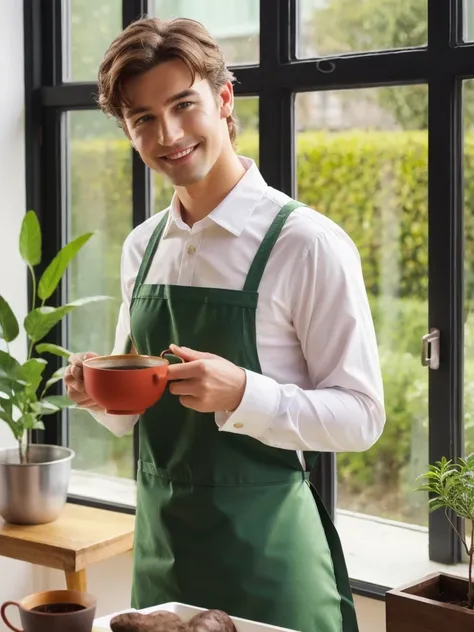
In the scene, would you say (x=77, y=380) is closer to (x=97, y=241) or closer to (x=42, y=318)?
(x=42, y=318)

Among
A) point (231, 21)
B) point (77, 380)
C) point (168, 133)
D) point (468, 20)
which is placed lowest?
point (77, 380)

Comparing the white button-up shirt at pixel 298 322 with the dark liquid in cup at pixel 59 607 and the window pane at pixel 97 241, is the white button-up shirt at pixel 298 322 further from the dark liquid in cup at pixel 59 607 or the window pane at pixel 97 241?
the window pane at pixel 97 241

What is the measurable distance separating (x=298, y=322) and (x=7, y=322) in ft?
4.80

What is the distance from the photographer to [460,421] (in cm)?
279

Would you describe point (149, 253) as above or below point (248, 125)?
below

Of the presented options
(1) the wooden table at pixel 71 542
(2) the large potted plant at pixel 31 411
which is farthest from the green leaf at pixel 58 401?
(1) the wooden table at pixel 71 542

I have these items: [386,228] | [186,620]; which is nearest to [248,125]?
[386,228]

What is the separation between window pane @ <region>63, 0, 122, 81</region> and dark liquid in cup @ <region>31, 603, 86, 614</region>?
8.15 feet

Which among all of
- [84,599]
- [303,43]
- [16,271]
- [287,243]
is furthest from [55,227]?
[84,599]

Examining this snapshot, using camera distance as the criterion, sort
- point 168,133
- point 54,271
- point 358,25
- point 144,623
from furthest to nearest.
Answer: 1. point 54,271
2. point 358,25
3. point 168,133
4. point 144,623

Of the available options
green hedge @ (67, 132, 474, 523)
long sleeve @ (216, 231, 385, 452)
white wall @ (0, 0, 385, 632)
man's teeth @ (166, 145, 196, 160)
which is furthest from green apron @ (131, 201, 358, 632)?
white wall @ (0, 0, 385, 632)

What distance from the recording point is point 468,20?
2.71 meters

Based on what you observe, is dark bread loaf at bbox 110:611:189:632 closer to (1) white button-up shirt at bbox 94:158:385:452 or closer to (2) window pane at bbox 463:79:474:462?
(1) white button-up shirt at bbox 94:158:385:452

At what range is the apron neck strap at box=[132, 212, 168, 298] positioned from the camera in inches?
86.4
